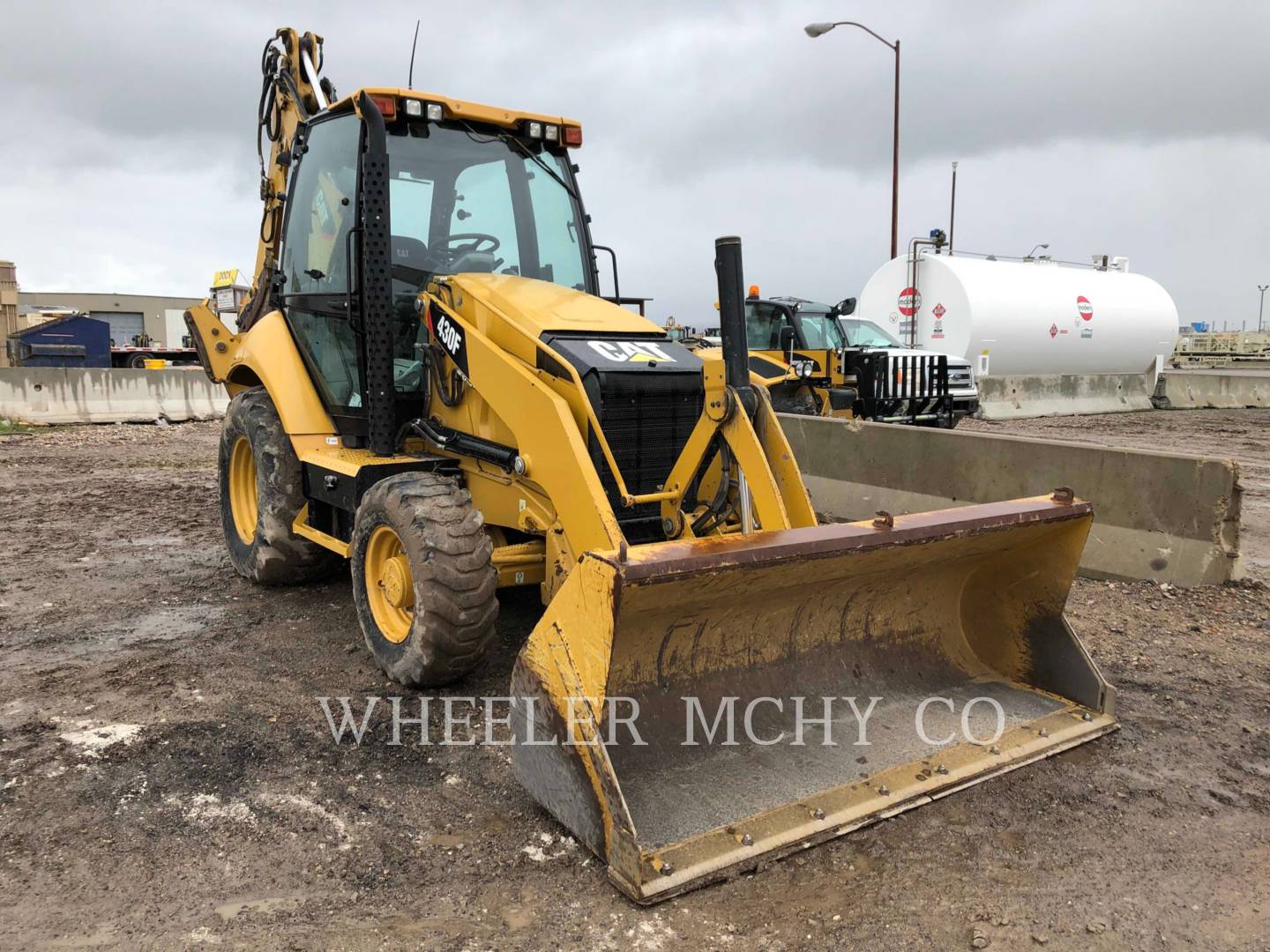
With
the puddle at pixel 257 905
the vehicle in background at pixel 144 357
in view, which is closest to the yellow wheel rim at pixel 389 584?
the puddle at pixel 257 905

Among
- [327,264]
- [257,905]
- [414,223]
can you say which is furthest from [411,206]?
[257,905]

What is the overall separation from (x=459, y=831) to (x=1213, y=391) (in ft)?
77.6

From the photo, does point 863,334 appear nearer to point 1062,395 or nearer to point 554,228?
point 1062,395

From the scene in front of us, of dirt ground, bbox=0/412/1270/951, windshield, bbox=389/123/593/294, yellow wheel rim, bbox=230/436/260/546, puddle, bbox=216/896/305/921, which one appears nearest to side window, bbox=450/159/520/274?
windshield, bbox=389/123/593/294

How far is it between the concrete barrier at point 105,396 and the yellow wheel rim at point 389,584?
11.4 meters

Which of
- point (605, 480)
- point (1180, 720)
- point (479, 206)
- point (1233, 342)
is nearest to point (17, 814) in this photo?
point (605, 480)

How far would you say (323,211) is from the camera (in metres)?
5.38

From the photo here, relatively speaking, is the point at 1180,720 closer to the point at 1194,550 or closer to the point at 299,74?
the point at 1194,550

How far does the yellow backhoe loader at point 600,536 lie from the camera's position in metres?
3.22

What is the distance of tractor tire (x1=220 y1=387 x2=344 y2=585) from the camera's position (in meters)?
5.58

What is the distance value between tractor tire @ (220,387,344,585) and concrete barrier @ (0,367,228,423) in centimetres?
914

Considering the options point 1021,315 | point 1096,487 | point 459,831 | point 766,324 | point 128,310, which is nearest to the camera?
point 459,831

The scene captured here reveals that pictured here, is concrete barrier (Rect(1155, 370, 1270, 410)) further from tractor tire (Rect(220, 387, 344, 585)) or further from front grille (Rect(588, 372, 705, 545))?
tractor tire (Rect(220, 387, 344, 585))

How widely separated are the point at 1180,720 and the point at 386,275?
410 cm
